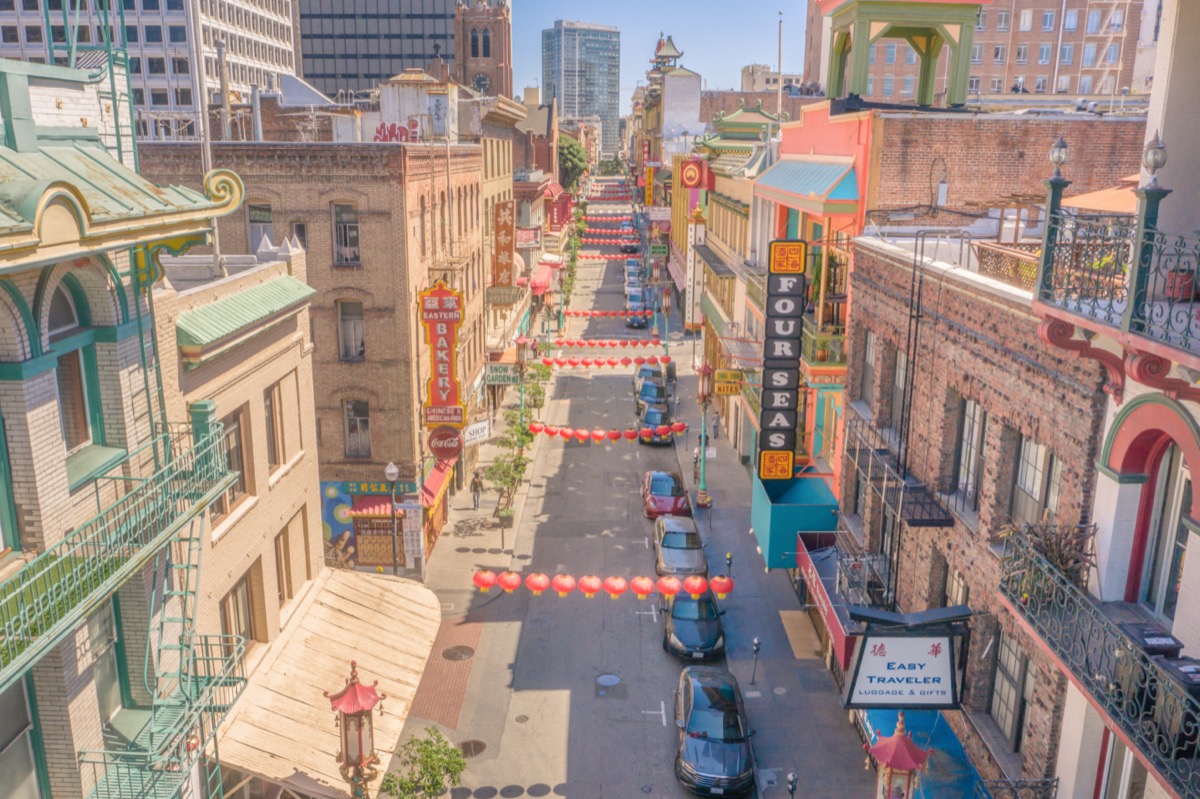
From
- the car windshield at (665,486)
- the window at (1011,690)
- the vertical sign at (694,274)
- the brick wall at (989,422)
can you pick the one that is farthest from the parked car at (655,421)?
the window at (1011,690)

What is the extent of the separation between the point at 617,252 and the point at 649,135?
15994 millimetres

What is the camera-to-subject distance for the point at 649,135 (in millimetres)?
119688

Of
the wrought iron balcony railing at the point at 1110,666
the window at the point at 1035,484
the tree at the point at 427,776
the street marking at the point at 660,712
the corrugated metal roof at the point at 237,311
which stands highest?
the corrugated metal roof at the point at 237,311

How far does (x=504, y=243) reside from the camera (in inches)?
1731

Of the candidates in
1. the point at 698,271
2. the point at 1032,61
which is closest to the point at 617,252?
the point at 1032,61

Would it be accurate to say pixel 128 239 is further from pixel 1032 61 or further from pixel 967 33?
pixel 1032 61

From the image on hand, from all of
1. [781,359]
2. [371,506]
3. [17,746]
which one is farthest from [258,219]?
[17,746]

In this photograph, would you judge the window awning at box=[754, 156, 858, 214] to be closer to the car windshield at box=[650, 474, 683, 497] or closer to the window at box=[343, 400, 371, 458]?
the car windshield at box=[650, 474, 683, 497]

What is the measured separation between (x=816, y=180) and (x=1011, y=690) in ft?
46.3

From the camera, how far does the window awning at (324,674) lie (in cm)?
1484

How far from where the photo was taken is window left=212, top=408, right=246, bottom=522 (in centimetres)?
1509

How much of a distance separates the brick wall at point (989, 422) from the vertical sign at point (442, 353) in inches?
512

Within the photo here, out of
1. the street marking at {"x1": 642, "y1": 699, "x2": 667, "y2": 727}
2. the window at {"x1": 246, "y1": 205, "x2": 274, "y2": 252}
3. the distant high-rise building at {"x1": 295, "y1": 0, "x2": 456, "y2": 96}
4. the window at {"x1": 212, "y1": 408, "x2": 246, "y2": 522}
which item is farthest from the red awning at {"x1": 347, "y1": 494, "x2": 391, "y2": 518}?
the distant high-rise building at {"x1": 295, "y1": 0, "x2": 456, "y2": 96}

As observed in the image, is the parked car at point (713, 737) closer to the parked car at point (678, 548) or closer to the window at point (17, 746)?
the parked car at point (678, 548)
